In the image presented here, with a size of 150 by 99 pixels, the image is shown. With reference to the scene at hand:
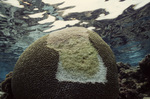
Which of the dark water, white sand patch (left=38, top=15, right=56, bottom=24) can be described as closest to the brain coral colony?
the dark water

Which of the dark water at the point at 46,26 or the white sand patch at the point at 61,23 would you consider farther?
the white sand patch at the point at 61,23

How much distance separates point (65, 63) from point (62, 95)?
581 mm

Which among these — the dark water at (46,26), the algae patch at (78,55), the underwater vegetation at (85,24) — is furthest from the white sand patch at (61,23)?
the algae patch at (78,55)

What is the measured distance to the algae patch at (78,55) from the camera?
225cm

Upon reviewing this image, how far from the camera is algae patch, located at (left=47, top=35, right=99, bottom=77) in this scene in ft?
7.39

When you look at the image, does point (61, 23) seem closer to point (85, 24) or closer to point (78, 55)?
point (85, 24)

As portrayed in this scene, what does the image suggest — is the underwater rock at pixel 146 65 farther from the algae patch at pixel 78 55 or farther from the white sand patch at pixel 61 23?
the white sand patch at pixel 61 23

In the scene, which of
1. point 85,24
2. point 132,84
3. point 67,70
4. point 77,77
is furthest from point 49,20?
point 77,77

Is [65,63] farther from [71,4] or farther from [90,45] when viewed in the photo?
[71,4]

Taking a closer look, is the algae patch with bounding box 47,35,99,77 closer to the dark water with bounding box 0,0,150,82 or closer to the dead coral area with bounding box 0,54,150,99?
the dead coral area with bounding box 0,54,150,99

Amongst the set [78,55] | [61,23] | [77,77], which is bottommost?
[77,77]

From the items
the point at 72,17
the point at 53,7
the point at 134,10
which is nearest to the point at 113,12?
the point at 134,10

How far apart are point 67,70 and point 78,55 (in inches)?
15.0

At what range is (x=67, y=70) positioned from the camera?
2.22 metres
